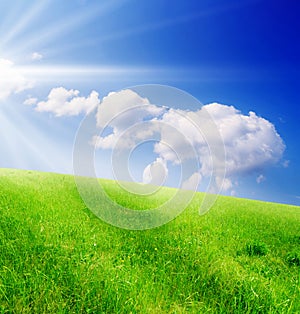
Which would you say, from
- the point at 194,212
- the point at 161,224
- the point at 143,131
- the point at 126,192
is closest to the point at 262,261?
the point at 161,224

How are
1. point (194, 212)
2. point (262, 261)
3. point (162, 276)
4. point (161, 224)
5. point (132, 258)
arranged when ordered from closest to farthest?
point (162, 276) → point (132, 258) → point (262, 261) → point (161, 224) → point (194, 212)

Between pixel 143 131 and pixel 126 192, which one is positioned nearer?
pixel 143 131

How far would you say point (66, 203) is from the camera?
10.6 meters

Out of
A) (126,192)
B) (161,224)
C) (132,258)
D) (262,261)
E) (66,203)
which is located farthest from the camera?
(126,192)

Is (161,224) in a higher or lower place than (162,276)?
higher

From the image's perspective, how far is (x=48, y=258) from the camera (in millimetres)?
6602

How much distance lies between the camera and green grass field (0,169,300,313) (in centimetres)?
577

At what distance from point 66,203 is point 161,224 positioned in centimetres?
304

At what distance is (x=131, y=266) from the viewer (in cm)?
712

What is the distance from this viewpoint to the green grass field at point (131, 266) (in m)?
5.77

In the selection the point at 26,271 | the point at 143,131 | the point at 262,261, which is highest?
the point at 143,131

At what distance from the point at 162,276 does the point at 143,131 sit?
454 centimetres

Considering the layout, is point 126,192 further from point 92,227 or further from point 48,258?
point 48,258

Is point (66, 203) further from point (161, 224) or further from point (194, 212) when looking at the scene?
point (194, 212)
